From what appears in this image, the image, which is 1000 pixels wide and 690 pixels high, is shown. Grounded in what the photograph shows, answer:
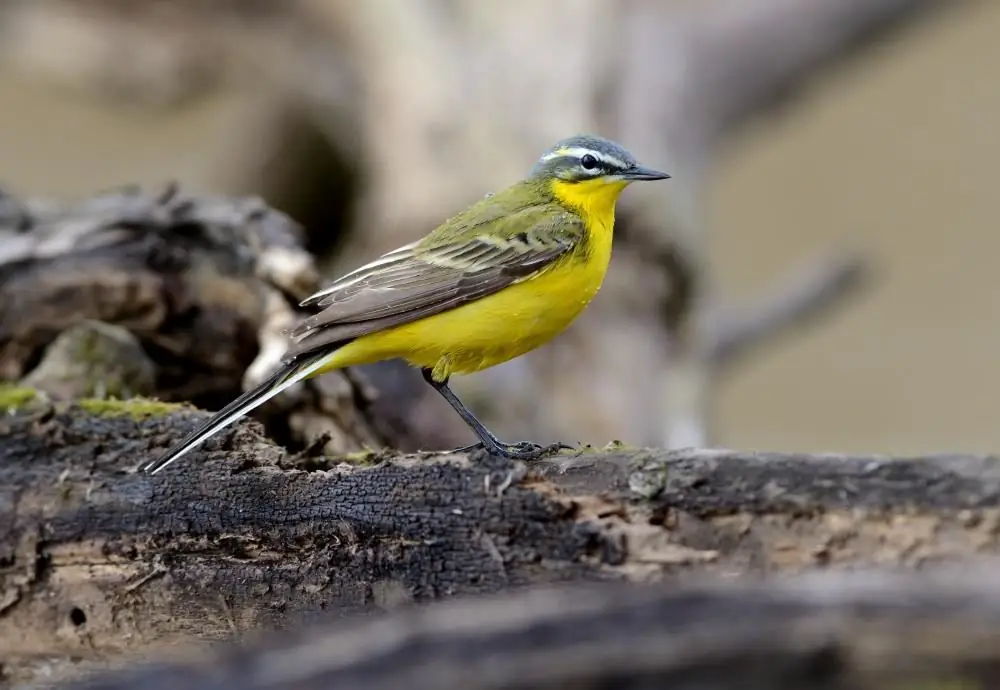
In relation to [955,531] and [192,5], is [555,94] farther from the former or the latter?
[955,531]

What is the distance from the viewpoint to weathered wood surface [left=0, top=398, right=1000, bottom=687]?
168cm

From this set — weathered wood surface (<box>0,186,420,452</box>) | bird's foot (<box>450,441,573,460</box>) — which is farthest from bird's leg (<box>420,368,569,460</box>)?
weathered wood surface (<box>0,186,420,452</box>)

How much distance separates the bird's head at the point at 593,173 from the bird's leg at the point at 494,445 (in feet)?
1.88

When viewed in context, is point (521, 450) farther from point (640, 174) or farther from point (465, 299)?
point (640, 174)

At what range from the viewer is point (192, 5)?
6.04m

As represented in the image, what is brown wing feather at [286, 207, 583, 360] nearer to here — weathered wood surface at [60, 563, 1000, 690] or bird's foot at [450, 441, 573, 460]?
bird's foot at [450, 441, 573, 460]

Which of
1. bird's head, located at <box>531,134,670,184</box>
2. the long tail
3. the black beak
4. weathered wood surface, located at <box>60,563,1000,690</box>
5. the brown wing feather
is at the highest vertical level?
bird's head, located at <box>531,134,670,184</box>

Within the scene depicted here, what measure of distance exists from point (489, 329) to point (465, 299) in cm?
9

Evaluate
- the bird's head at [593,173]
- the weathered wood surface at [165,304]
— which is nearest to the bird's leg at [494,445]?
the weathered wood surface at [165,304]

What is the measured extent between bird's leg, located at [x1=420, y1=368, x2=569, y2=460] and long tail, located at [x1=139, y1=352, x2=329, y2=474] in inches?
16.2

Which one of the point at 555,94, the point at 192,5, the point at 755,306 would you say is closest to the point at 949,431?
the point at 755,306

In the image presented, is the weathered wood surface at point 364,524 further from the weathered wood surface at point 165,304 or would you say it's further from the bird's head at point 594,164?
the bird's head at point 594,164

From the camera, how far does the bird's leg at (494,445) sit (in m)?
2.21

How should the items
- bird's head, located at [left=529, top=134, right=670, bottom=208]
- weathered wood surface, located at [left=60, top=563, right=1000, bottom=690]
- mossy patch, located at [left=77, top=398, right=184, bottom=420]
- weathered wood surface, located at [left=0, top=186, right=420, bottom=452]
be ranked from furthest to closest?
weathered wood surface, located at [left=0, top=186, right=420, bottom=452]
bird's head, located at [left=529, top=134, right=670, bottom=208]
mossy patch, located at [left=77, top=398, right=184, bottom=420]
weathered wood surface, located at [left=60, top=563, right=1000, bottom=690]
